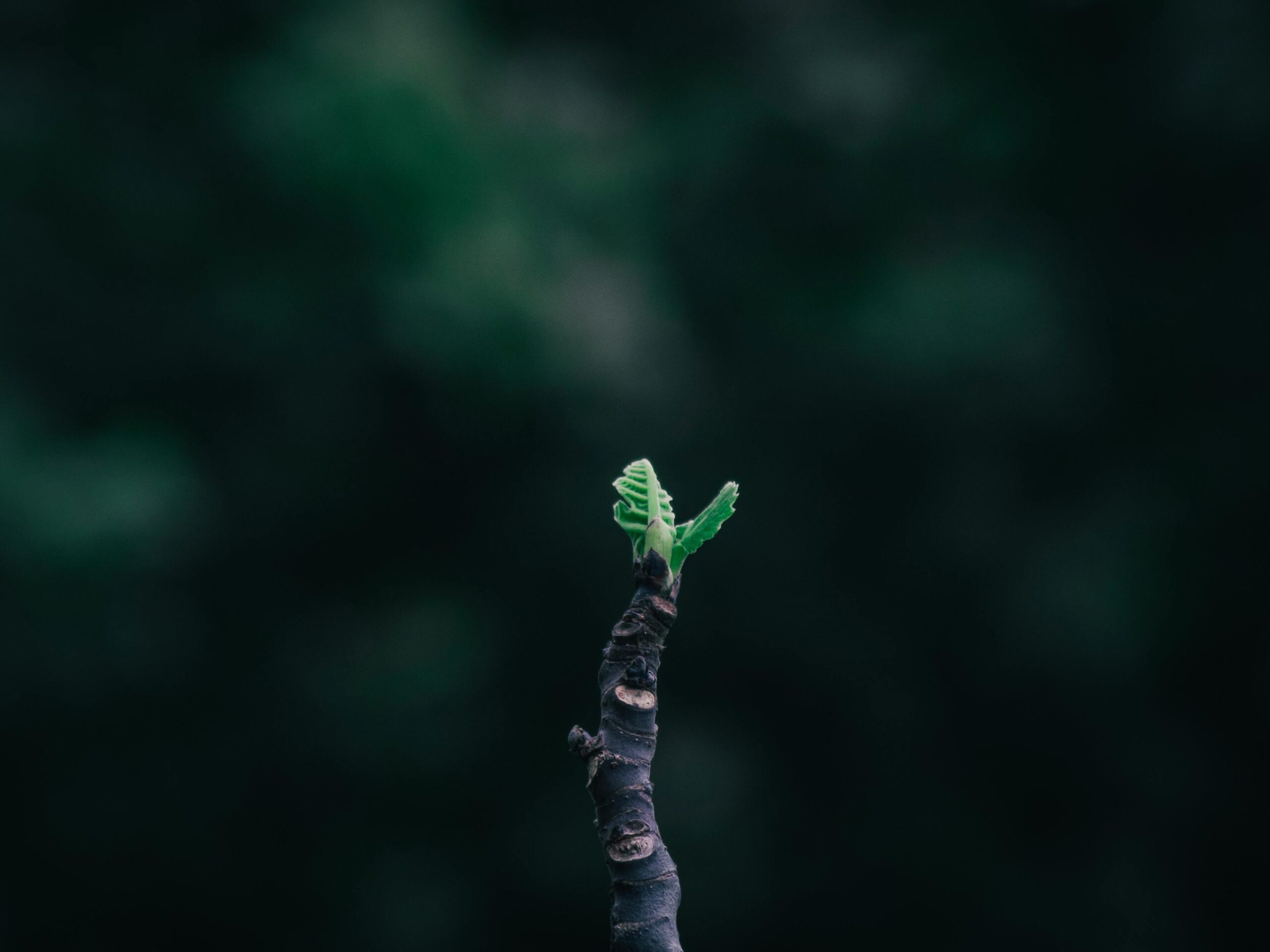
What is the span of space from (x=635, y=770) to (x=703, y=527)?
0.31 m

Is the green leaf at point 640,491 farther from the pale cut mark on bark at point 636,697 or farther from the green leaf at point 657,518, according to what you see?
the pale cut mark on bark at point 636,697

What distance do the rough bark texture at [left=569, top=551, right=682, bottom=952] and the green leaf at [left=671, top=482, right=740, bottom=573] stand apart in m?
0.03

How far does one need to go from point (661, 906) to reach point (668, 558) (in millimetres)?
403

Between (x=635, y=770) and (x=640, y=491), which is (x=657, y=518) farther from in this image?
(x=635, y=770)

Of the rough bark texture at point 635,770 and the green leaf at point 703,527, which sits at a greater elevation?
the green leaf at point 703,527

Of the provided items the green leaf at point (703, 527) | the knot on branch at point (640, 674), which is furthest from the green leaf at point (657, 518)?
the knot on branch at point (640, 674)

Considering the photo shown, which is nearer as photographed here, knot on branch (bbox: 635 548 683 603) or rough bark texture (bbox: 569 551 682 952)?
rough bark texture (bbox: 569 551 682 952)

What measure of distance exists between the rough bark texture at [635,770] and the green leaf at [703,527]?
35 mm

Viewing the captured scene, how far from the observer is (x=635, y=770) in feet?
4.47

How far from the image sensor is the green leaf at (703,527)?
1.45 m

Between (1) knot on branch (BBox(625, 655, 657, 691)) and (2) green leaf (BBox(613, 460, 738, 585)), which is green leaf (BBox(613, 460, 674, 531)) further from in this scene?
(1) knot on branch (BBox(625, 655, 657, 691))

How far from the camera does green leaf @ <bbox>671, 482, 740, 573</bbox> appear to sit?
145cm

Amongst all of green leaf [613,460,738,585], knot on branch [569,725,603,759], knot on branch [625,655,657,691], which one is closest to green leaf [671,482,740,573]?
green leaf [613,460,738,585]

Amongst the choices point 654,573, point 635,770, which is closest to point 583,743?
point 635,770
